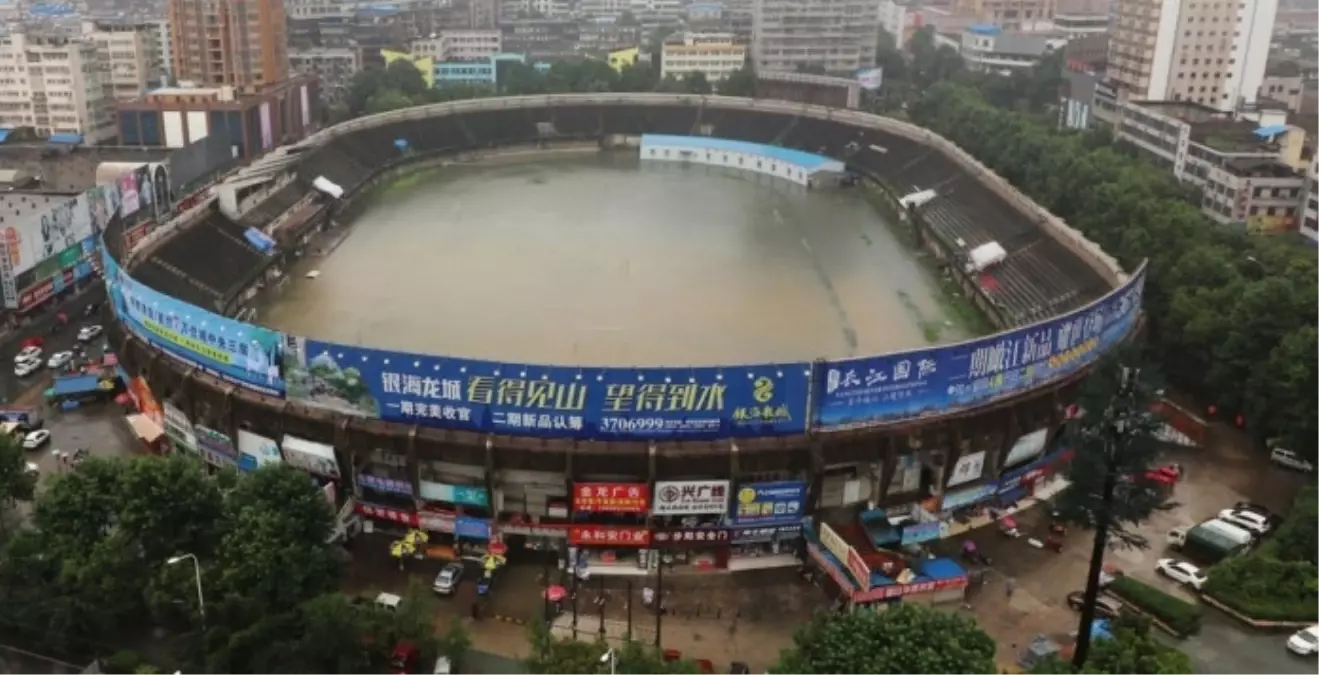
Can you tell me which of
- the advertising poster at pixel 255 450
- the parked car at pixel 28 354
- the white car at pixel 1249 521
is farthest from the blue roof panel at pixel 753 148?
the advertising poster at pixel 255 450

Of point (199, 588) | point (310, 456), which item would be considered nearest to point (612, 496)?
point (310, 456)

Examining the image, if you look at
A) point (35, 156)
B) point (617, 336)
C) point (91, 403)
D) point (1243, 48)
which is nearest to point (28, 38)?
point (35, 156)

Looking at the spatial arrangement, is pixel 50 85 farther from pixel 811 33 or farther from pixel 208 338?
pixel 811 33

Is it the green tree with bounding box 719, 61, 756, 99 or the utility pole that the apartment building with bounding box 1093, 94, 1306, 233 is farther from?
the utility pole

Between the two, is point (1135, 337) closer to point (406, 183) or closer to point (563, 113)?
point (406, 183)

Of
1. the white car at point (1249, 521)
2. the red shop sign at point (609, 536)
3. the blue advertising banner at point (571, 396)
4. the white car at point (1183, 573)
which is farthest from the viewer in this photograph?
the white car at point (1249, 521)

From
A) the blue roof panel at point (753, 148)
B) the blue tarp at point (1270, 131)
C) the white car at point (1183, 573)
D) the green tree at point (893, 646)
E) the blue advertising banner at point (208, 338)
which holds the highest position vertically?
the blue tarp at point (1270, 131)

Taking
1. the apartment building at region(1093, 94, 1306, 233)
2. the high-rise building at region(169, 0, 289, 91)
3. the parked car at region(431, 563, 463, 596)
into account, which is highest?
the high-rise building at region(169, 0, 289, 91)

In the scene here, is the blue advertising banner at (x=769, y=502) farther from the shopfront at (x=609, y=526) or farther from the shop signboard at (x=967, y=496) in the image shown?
the shop signboard at (x=967, y=496)

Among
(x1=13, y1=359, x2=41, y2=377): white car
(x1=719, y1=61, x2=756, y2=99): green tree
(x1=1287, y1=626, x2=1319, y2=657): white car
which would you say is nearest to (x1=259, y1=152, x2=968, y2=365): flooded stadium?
(x1=13, y1=359, x2=41, y2=377): white car
